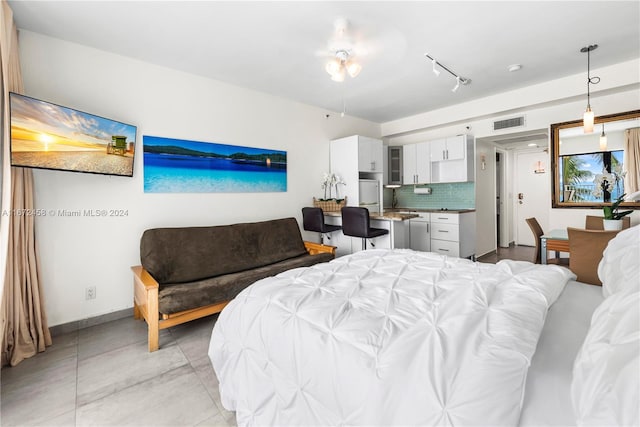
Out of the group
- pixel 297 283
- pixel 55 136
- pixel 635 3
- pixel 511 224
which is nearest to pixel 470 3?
pixel 635 3

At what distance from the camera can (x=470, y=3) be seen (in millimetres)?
2172

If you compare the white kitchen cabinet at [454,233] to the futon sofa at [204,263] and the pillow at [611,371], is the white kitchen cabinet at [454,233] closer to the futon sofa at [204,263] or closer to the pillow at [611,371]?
the futon sofa at [204,263]

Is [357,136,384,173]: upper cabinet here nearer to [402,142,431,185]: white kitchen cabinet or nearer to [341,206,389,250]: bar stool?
[402,142,431,185]: white kitchen cabinet

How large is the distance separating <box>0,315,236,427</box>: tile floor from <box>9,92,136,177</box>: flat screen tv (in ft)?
4.87

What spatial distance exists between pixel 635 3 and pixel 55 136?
15.3 ft

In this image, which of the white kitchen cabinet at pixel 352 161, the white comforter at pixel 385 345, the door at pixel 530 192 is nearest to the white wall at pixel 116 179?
the white kitchen cabinet at pixel 352 161

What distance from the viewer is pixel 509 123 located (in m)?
4.29

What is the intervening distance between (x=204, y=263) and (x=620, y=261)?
3047 mm

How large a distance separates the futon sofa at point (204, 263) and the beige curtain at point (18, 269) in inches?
27.7

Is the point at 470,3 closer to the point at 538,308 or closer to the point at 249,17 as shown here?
the point at 249,17

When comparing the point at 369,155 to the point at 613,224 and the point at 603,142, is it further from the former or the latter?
the point at 613,224

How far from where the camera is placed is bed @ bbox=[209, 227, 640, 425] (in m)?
0.77

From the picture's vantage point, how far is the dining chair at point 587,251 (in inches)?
88.6

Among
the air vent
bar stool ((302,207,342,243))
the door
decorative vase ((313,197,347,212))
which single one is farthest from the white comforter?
the door
